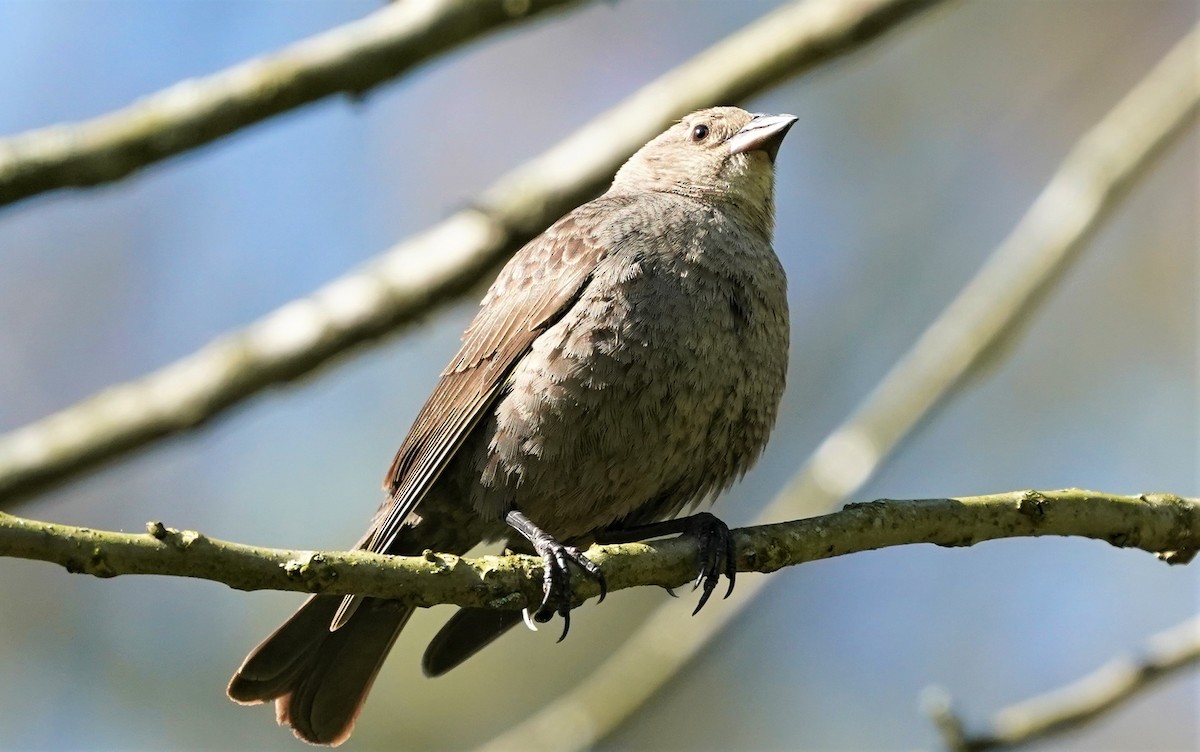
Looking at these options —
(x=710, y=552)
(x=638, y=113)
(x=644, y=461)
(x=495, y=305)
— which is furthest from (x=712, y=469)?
(x=638, y=113)

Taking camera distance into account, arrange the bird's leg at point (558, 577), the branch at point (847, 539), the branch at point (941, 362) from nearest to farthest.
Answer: the branch at point (847, 539) → the bird's leg at point (558, 577) → the branch at point (941, 362)

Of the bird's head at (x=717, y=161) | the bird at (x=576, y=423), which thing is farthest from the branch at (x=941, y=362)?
the bird's head at (x=717, y=161)

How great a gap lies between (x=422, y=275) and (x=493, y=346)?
648 millimetres

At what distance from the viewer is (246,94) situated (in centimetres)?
448

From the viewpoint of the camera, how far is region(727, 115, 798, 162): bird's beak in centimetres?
552

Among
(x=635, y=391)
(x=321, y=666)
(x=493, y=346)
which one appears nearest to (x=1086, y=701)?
(x=635, y=391)

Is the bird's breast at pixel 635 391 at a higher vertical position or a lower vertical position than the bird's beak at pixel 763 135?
lower

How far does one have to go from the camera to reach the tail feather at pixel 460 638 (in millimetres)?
4723

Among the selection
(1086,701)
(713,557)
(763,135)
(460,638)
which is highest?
(763,135)

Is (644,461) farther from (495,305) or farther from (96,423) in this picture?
(96,423)

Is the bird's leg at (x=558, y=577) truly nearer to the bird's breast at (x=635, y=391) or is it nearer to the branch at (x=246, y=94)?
the bird's breast at (x=635, y=391)

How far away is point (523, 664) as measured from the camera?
28.7 ft

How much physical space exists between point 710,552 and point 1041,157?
6344 millimetres

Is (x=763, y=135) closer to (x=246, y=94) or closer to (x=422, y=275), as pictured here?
(x=422, y=275)
